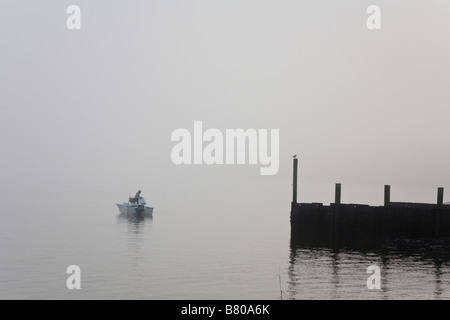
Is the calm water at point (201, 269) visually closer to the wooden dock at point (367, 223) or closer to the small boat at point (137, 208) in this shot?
the wooden dock at point (367, 223)

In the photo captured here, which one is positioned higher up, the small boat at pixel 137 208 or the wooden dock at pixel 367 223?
the wooden dock at pixel 367 223

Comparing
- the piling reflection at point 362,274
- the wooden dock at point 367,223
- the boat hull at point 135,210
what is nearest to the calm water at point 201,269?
the piling reflection at point 362,274

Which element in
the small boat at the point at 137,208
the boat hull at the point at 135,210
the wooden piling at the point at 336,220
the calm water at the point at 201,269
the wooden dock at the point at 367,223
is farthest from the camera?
the boat hull at the point at 135,210

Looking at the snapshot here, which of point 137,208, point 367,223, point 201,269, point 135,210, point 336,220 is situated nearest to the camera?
point 201,269

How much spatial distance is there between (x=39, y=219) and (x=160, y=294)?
88033 millimetres

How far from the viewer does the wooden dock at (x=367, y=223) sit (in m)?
53.4

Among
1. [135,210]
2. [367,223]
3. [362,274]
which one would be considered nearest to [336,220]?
[367,223]

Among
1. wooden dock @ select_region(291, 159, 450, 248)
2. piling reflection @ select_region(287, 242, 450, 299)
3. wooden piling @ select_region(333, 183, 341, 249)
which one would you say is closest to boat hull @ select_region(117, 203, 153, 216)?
wooden dock @ select_region(291, 159, 450, 248)

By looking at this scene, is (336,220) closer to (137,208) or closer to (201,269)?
(201,269)

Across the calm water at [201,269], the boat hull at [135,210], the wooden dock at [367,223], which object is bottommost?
the boat hull at [135,210]

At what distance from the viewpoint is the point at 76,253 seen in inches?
2542

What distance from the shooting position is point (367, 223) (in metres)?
56.4

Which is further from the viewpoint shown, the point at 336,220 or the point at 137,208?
the point at 137,208
